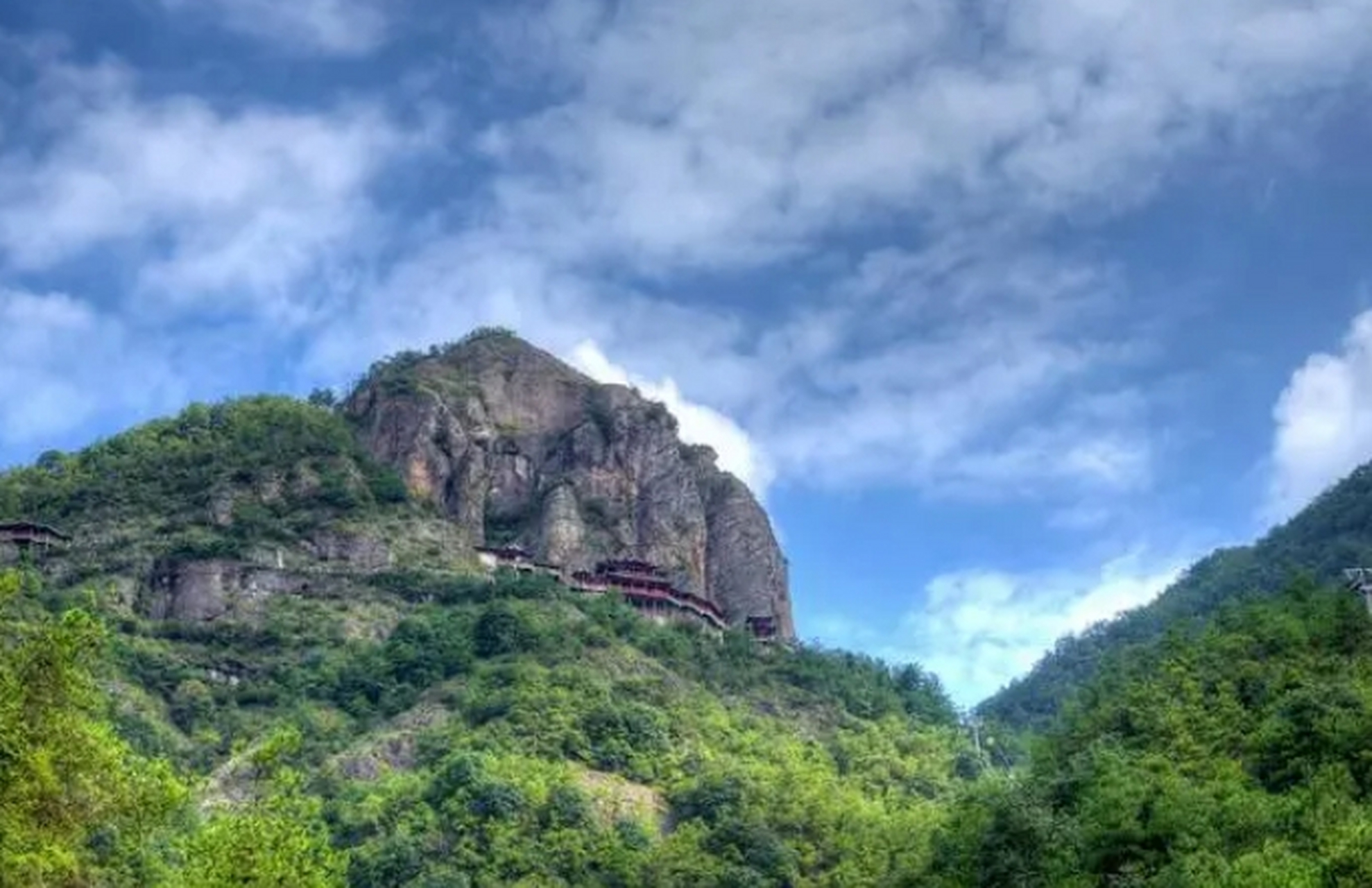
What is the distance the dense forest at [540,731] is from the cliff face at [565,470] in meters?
5.13

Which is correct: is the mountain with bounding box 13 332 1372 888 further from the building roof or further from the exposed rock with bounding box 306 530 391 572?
the exposed rock with bounding box 306 530 391 572

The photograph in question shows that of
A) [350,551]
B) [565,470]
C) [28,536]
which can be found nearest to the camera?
[28,536]

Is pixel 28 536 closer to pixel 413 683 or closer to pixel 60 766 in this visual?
pixel 413 683

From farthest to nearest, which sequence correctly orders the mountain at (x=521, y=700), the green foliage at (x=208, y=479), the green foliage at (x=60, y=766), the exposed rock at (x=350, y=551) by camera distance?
the green foliage at (x=208, y=479), the exposed rock at (x=350, y=551), the mountain at (x=521, y=700), the green foliage at (x=60, y=766)

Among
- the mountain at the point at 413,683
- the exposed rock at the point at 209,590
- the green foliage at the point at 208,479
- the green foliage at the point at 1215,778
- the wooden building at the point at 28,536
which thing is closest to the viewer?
the mountain at the point at 413,683

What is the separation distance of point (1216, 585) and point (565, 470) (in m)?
48.8

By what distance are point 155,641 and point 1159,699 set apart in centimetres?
5450

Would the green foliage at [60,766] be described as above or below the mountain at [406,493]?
below

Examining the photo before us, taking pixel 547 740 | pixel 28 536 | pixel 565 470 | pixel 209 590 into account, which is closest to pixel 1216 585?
pixel 565 470

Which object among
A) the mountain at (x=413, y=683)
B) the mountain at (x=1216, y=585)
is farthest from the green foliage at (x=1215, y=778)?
the mountain at (x=1216, y=585)

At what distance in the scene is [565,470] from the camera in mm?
114000

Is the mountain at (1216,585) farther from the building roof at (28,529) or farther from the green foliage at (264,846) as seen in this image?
the green foliage at (264,846)

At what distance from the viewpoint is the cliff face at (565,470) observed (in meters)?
109

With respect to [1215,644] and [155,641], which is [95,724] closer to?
[1215,644]
